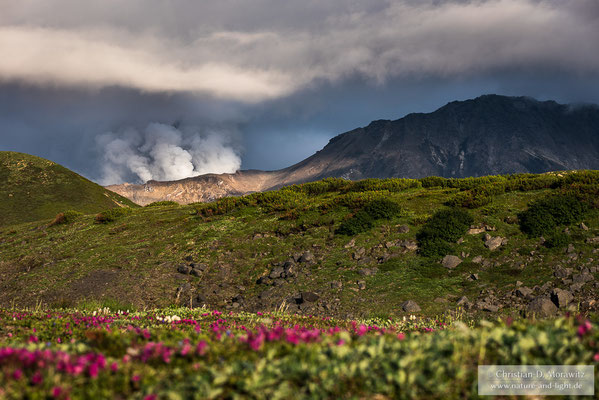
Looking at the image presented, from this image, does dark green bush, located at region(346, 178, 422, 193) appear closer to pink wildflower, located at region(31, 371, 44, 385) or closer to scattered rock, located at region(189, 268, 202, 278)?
scattered rock, located at region(189, 268, 202, 278)

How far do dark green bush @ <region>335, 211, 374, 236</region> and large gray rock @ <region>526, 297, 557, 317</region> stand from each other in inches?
357

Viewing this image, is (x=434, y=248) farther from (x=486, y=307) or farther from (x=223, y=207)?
(x=223, y=207)

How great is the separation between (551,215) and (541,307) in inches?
247

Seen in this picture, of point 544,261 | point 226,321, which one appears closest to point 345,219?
point 544,261

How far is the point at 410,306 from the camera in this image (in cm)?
1458

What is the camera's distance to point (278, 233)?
2328cm

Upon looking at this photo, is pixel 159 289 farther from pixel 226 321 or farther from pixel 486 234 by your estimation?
pixel 486 234

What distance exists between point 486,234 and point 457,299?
4.81 meters

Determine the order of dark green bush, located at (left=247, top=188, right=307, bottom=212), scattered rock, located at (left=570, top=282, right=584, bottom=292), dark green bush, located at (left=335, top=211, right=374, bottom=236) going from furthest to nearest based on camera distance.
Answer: dark green bush, located at (left=247, top=188, right=307, bottom=212), dark green bush, located at (left=335, top=211, right=374, bottom=236), scattered rock, located at (left=570, top=282, right=584, bottom=292)

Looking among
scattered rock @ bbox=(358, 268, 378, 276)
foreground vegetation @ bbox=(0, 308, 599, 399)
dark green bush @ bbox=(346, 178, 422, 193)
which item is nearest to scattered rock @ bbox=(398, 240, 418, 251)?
scattered rock @ bbox=(358, 268, 378, 276)

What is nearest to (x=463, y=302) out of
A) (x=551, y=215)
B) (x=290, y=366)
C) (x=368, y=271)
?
(x=368, y=271)

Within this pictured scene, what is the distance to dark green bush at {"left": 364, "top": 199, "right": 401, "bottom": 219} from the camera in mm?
21594

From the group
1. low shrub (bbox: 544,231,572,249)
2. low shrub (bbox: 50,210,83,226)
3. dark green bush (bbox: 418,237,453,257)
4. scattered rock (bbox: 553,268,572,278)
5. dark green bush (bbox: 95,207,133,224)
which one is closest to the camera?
scattered rock (bbox: 553,268,572,278)

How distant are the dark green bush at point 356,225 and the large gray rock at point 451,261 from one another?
15.7ft
